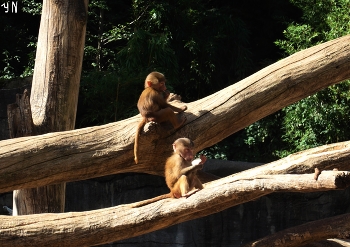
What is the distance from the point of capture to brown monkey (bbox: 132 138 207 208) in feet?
13.4

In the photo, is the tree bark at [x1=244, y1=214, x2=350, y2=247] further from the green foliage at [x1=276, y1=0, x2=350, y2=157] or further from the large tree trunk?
the green foliage at [x1=276, y1=0, x2=350, y2=157]

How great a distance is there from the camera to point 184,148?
421 cm

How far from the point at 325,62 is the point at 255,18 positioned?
559cm

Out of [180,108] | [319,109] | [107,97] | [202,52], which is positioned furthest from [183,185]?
[202,52]

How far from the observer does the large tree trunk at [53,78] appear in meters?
4.96

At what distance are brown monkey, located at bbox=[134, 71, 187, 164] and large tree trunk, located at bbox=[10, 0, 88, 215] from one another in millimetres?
605

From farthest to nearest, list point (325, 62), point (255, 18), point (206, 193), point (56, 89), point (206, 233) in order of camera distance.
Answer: point (255, 18) < point (206, 233) < point (56, 89) < point (325, 62) < point (206, 193)

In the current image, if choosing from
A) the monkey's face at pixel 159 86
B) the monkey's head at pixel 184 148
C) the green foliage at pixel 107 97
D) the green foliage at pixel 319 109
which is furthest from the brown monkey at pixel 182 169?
the green foliage at pixel 319 109

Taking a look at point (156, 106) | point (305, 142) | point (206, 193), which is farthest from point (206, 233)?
point (206, 193)

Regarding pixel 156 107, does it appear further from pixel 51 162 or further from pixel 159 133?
pixel 51 162

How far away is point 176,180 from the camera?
423cm

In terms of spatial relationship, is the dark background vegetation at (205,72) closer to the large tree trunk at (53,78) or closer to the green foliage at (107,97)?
the green foliage at (107,97)

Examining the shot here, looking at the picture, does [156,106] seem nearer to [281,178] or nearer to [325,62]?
[325,62]

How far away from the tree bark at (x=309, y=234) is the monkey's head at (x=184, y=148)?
78 centimetres
